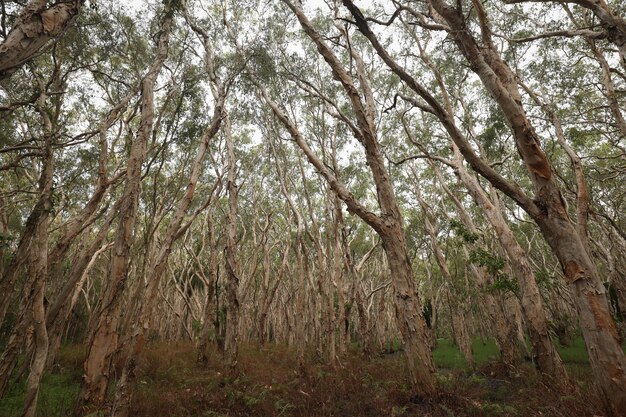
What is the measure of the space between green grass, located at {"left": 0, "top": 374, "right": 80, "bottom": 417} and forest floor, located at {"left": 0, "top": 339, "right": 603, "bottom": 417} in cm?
2

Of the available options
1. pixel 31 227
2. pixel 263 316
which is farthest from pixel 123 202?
pixel 263 316

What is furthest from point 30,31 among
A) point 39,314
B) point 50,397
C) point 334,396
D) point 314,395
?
point 50,397

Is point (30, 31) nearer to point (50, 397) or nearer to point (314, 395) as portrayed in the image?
point (314, 395)

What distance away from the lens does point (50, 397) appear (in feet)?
23.9

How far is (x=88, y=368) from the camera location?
4.61 metres

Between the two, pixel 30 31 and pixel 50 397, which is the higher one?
pixel 30 31

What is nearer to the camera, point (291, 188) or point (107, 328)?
point (107, 328)

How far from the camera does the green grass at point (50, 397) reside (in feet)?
19.5

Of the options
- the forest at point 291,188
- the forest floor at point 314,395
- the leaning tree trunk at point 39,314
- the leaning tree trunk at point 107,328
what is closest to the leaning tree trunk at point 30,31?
the forest at point 291,188

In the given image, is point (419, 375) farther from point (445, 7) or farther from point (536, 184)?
point (445, 7)

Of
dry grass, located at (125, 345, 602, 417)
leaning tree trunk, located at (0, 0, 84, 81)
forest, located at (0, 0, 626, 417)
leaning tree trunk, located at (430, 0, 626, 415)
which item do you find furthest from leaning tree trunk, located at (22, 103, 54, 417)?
leaning tree trunk, located at (430, 0, 626, 415)

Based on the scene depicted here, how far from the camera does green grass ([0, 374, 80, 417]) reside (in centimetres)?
595

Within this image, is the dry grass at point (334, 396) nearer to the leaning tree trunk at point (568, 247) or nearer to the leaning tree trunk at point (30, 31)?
the leaning tree trunk at point (568, 247)

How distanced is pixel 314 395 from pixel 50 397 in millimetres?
5693
